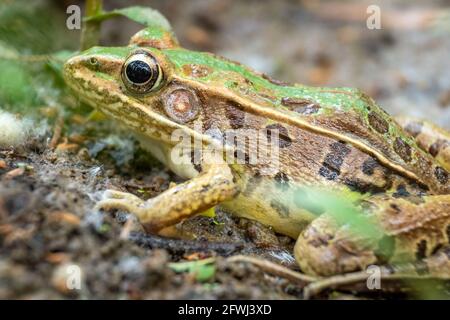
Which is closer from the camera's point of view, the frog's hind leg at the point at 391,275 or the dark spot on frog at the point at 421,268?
the frog's hind leg at the point at 391,275

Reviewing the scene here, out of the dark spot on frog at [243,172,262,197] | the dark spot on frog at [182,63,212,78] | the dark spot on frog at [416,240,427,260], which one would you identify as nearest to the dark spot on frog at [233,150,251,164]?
the dark spot on frog at [243,172,262,197]

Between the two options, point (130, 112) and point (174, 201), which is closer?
point (174, 201)

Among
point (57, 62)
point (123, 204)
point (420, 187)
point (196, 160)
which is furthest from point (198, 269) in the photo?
point (57, 62)

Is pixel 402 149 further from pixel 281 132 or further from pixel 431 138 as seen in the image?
pixel 281 132

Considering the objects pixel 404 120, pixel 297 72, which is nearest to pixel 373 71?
pixel 297 72

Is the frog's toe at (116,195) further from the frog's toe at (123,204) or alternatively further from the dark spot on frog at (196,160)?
the dark spot on frog at (196,160)

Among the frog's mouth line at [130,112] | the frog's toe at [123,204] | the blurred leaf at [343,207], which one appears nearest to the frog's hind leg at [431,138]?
the blurred leaf at [343,207]

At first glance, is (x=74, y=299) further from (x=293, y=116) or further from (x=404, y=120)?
(x=404, y=120)

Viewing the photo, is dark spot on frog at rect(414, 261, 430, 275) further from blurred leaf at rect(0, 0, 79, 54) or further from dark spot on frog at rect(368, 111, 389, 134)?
blurred leaf at rect(0, 0, 79, 54)

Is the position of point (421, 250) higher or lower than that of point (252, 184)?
lower
